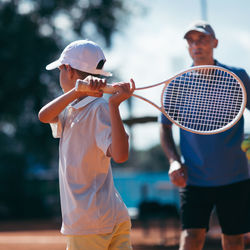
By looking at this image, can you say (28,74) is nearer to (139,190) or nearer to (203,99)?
(139,190)

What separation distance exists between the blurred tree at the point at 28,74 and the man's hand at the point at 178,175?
14875mm

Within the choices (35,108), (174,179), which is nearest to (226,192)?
(174,179)

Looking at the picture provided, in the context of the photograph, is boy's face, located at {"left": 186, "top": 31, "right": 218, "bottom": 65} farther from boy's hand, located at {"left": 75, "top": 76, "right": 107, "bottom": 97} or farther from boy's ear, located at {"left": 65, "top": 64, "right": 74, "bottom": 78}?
boy's hand, located at {"left": 75, "top": 76, "right": 107, "bottom": 97}

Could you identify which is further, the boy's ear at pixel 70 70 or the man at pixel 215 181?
the man at pixel 215 181

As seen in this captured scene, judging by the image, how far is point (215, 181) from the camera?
360cm

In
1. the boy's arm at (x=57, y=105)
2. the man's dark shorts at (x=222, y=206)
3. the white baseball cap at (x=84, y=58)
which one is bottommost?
the man's dark shorts at (x=222, y=206)

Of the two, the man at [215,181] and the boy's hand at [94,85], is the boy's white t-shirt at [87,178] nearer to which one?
the boy's hand at [94,85]

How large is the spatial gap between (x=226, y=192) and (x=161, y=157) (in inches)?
1280

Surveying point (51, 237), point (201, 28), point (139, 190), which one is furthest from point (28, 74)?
point (201, 28)

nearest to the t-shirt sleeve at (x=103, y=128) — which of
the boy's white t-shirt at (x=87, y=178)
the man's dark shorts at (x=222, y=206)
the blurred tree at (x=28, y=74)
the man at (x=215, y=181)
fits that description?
the boy's white t-shirt at (x=87, y=178)

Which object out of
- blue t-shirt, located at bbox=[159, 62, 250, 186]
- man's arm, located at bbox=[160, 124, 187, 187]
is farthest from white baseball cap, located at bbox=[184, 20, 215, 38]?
man's arm, located at bbox=[160, 124, 187, 187]

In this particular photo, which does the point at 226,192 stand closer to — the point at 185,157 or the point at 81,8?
the point at 185,157

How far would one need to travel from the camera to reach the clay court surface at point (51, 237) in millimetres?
9938

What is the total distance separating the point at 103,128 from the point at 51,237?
32.7 feet
